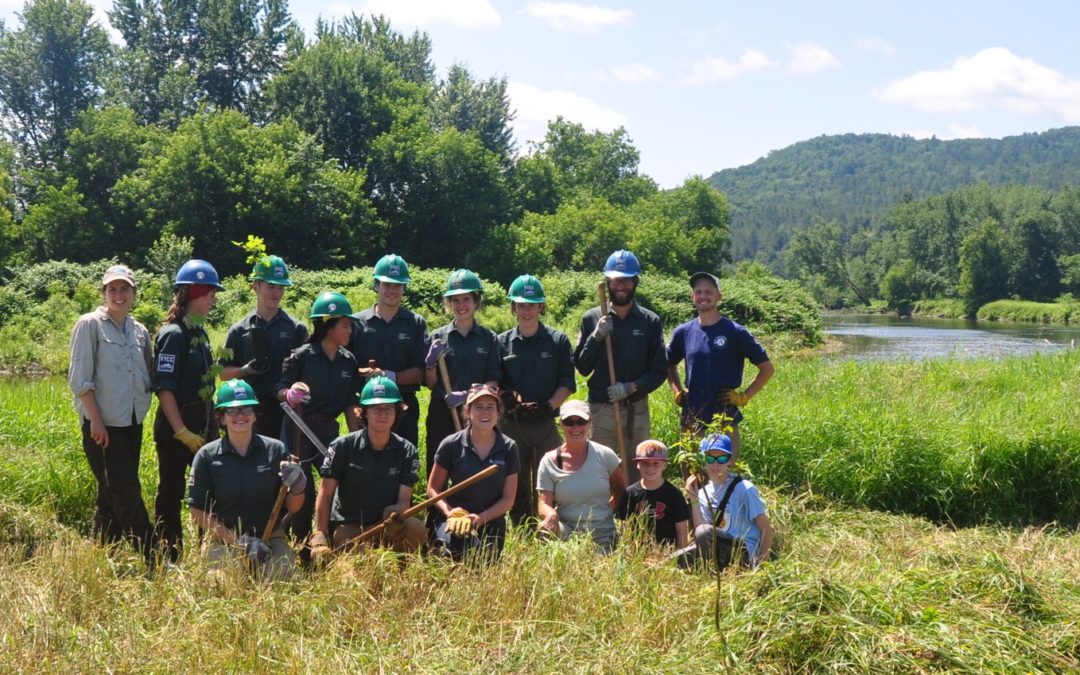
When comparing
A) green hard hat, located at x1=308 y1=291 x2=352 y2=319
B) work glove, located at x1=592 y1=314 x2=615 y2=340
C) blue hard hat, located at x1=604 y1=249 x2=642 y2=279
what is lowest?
work glove, located at x1=592 y1=314 x2=615 y2=340

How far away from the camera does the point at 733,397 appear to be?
5945 millimetres

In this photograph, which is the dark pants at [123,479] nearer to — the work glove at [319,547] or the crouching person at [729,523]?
the work glove at [319,547]

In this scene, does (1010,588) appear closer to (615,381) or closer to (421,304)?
(615,381)

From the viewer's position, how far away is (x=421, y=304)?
25672 mm

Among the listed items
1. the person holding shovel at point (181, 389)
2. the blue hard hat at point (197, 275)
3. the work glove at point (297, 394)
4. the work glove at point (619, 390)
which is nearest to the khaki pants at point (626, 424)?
the work glove at point (619, 390)

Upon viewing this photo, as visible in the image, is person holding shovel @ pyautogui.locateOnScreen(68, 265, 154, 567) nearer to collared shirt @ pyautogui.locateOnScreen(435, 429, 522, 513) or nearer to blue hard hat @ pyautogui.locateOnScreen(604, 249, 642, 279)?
collared shirt @ pyautogui.locateOnScreen(435, 429, 522, 513)

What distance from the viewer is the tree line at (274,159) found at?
3419 centimetres

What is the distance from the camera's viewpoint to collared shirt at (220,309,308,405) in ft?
18.5

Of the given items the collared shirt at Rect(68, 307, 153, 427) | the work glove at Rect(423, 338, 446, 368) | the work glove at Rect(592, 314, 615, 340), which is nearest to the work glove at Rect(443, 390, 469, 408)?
the work glove at Rect(423, 338, 446, 368)

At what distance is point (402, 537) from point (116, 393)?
69.3 inches

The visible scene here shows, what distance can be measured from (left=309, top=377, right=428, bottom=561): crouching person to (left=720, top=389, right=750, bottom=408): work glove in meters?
1.99

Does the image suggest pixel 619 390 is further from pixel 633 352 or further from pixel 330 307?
pixel 330 307

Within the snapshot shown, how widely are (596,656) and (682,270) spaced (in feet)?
142

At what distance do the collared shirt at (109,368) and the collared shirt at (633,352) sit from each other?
2.61 metres
